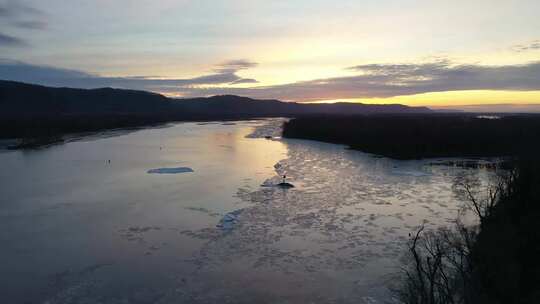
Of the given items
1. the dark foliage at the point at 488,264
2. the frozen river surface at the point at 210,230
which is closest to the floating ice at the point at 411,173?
the frozen river surface at the point at 210,230

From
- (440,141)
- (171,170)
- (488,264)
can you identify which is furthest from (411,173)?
(488,264)

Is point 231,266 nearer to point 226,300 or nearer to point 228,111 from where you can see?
point 226,300

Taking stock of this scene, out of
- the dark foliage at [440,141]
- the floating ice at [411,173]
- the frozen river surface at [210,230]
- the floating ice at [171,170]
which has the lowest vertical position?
the frozen river surface at [210,230]

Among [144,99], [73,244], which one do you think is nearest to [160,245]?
[73,244]

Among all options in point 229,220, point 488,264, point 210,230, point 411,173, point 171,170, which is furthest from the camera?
point 171,170

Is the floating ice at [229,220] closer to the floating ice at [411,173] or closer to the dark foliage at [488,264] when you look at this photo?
the dark foliage at [488,264]

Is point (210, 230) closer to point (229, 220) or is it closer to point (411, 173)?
point (229, 220)

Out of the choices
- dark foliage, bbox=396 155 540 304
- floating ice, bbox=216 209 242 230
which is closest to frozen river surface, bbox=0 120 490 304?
floating ice, bbox=216 209 242 230

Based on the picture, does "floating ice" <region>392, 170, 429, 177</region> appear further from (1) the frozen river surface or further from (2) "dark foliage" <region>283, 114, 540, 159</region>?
(2) "dark foliage" <region>283, 114, 540, 159</region>
